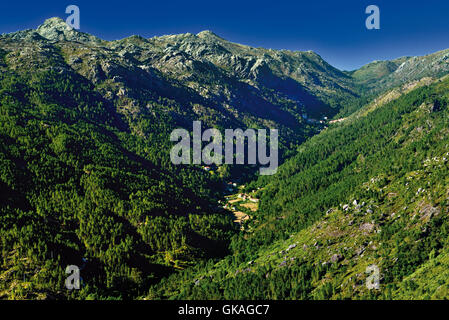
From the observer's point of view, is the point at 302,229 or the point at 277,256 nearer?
the point at 277,256

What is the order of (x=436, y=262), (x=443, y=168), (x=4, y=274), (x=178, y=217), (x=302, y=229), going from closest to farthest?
(x=436, y=262)
(x=4, y=274)
(x=443, y=168)
(x=302, y=229)
(x=178, y=217)

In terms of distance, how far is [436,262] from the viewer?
295ft

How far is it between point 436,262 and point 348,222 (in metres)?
51.1

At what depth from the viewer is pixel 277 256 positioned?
463 feet

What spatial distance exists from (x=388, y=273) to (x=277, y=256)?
176 feet

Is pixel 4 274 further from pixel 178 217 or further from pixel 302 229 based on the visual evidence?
pixel 302 229

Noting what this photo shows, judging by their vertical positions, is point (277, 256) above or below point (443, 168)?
below

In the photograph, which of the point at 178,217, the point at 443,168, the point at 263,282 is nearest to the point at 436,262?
the point at 263,282
